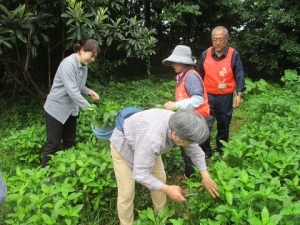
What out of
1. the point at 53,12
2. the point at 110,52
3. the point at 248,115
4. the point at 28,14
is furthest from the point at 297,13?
the point at 28,14

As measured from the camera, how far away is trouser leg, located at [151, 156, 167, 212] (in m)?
2.70

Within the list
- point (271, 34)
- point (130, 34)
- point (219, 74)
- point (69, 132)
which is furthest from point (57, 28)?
point (271, 34)

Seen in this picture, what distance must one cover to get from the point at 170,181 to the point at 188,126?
1878mm

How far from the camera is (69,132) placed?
158 inches

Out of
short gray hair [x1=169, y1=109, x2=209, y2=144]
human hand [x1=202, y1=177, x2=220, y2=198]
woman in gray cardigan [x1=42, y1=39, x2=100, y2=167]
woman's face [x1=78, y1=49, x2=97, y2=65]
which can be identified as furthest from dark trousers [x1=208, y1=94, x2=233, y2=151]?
short gray hair [x1=169, y1=109, x2=209, y2=144]

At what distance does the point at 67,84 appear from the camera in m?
3.47

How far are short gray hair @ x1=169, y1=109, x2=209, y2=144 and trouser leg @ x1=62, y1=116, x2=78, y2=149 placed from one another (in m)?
2.19

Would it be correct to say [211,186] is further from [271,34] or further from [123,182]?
[271,34]

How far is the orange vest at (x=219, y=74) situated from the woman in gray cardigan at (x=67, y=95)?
134cm

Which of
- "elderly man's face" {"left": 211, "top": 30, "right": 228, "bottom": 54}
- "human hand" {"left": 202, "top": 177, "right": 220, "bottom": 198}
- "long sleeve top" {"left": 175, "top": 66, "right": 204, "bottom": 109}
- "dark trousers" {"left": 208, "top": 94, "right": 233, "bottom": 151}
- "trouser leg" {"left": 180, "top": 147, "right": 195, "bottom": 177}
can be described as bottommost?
"trouser leg" {"left": 180, "top": 147, "right": 195, "bottom": 177}

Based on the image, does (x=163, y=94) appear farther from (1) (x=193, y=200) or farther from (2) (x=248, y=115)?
(1) (x=193, y=200)

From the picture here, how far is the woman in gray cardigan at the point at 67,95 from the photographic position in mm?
3463

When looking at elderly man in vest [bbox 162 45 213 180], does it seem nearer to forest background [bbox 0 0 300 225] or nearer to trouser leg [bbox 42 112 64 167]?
forest background [bbox 0 0 300 225]

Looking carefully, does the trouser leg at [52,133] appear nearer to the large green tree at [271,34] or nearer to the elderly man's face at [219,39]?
the elderly man's face at [219,39]
